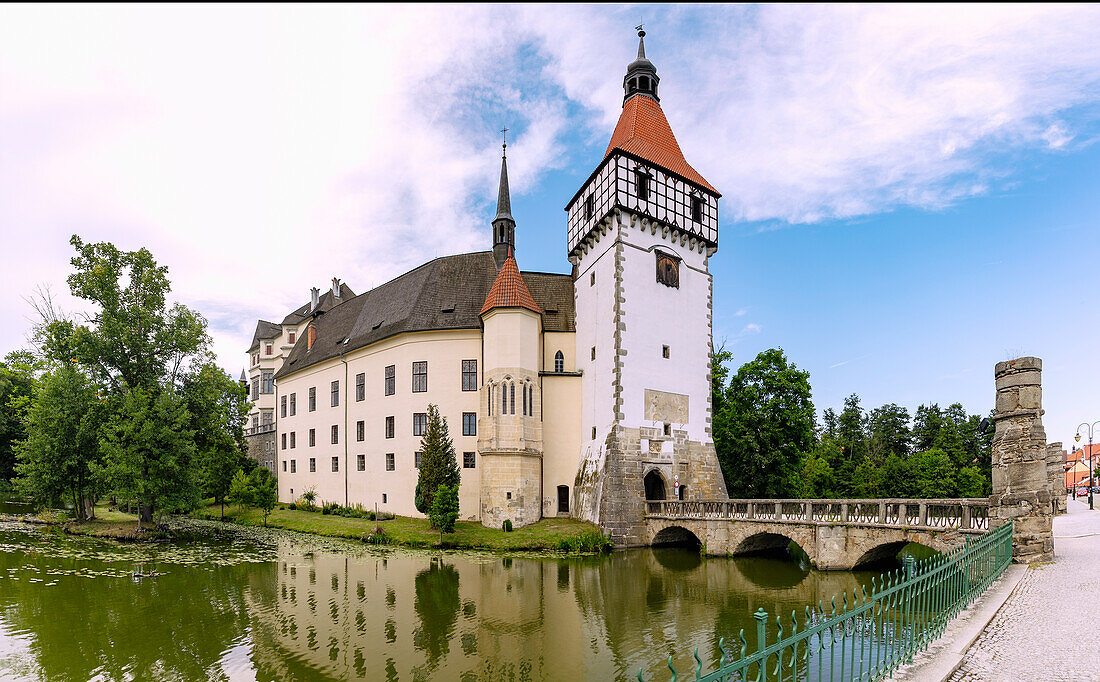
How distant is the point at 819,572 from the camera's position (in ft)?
65.5

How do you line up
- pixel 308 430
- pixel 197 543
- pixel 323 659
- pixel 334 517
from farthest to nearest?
pixel 308 430, pixel 334 517, pixel 197 543, pixel 323 659

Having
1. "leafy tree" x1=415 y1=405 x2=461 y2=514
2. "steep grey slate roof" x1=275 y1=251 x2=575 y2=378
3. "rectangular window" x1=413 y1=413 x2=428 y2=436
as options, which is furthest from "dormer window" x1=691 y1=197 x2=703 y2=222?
"rectangular window" x1=413 y1=413 x2=428 y2=436

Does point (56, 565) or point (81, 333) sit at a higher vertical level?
point (81, 333)

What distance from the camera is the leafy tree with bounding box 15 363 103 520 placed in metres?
27.1

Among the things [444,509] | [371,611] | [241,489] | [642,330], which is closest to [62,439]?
[241,489]

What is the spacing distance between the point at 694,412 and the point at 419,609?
2005 centimetres

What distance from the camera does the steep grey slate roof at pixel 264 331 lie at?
5716cm

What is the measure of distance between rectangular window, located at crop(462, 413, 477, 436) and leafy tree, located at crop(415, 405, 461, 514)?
2.52m

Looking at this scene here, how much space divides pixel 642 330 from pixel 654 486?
27.3 ft

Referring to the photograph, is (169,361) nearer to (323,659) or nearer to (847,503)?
(323,659)

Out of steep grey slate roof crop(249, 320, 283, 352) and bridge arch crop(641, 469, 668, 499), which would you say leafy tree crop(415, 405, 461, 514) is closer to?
bridge arch crop(641, 469, 668, 499)

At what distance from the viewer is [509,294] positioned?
31.6m

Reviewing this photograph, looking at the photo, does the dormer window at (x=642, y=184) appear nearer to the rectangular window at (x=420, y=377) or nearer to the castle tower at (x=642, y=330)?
the castle tower at (x=642, y=330)

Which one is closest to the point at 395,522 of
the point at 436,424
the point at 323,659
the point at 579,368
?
the point at 436,424
